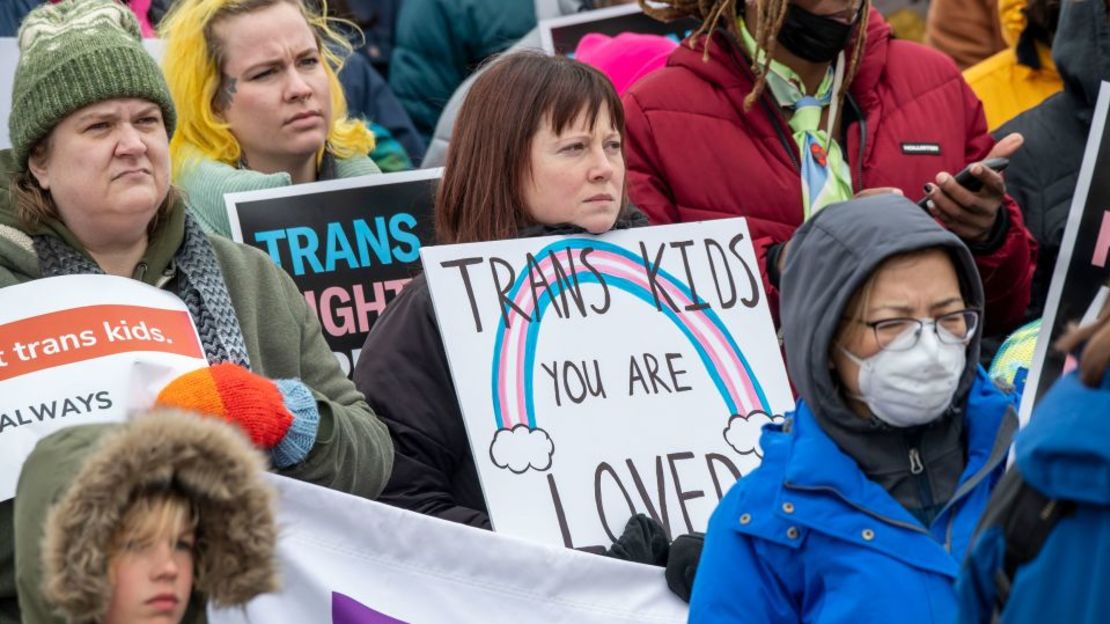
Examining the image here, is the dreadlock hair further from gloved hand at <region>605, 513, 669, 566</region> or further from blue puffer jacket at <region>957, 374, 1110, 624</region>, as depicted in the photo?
→ blue puffer jacket at <region>957, 374, 1110, 624</region>

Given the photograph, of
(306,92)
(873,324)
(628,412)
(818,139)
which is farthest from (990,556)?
(306,92)

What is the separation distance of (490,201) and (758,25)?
111 centimetres

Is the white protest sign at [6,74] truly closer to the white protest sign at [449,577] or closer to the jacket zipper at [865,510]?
the white protest sign at [449,577]

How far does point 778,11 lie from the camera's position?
5.48 metres

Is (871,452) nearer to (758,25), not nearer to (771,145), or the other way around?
(771,145)

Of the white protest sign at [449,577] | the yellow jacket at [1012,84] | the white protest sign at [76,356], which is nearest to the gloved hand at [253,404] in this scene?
the white protest sign at [76,356]

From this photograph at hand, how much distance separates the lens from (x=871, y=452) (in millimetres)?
3633

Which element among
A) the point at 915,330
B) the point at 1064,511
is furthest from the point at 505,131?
the point at 1064,511

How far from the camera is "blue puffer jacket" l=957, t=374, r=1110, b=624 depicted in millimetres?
2637

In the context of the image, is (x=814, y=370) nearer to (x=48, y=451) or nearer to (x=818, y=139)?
(x=48, y=451)

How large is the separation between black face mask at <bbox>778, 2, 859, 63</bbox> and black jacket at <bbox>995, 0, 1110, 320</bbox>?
94 cm

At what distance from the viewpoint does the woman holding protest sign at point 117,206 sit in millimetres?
4172

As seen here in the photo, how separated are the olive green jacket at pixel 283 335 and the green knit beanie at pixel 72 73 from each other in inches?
6.1

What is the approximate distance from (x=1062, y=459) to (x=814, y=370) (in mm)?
984
